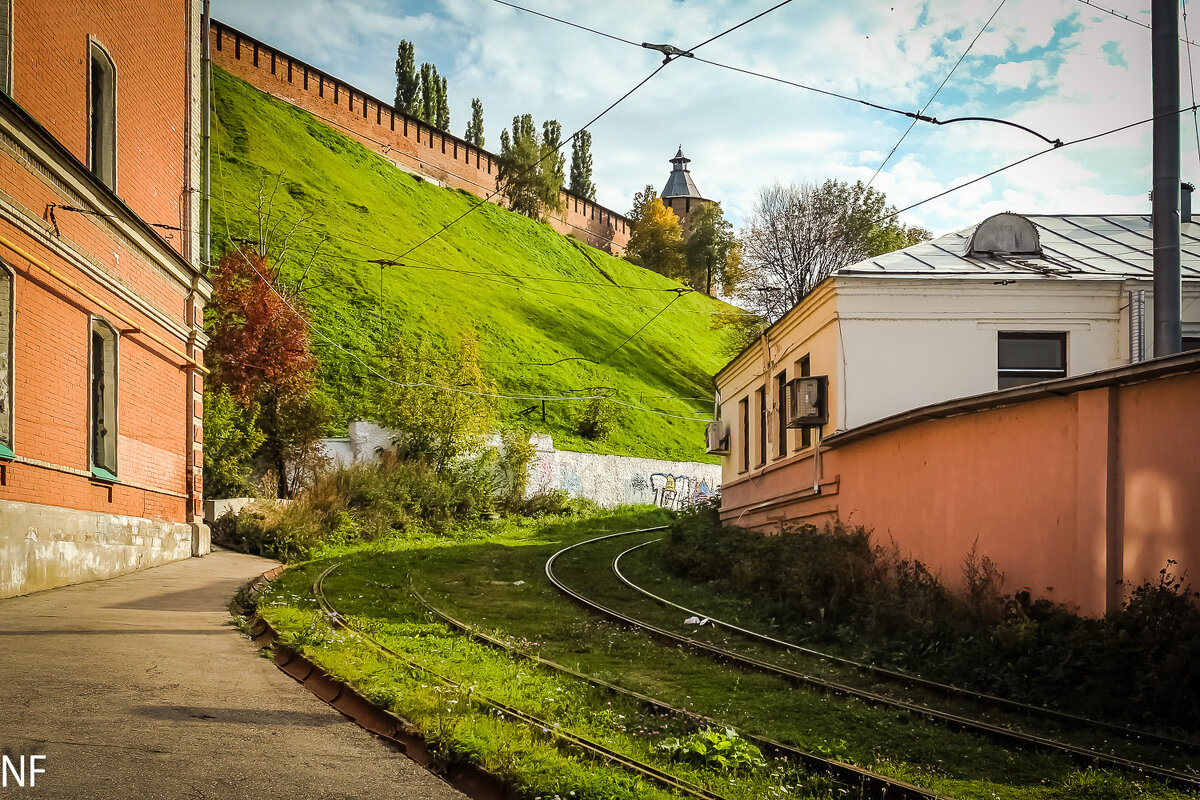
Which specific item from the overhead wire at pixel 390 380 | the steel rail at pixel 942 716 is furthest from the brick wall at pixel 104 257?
the steel rail at pixel 942 716

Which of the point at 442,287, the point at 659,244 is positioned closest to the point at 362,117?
the point at 442,287

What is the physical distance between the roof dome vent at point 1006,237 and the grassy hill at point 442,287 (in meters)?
21.0

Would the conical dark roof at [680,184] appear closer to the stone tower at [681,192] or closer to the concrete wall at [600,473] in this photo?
the stone tower at [681,192]

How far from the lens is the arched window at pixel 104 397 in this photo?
623 inches

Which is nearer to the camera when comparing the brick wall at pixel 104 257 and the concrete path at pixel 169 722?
the concrete path at pixel 169 722

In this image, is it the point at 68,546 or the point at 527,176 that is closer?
the point at 68,546

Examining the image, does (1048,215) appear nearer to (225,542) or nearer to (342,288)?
(225,542)

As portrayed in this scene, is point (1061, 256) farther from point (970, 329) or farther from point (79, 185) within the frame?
point (79, 185)

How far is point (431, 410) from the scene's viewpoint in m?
31.9

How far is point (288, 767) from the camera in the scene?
564 centimetres

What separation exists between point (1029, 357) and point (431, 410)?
1987cm

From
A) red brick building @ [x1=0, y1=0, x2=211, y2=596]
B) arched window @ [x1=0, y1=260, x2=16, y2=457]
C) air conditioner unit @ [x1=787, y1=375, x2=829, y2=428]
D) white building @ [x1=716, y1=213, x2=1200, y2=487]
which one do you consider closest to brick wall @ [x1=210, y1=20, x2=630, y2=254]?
red brick building @ [x1=0, y1=0, x2=211, y2=596]

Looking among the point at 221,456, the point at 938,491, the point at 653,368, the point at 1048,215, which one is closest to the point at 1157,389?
the point at 938,491

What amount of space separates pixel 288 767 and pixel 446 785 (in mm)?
910
